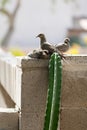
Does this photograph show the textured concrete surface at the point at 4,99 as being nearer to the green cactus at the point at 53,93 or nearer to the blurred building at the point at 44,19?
the green cactus at the point at 53,93

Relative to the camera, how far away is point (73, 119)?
124 inches

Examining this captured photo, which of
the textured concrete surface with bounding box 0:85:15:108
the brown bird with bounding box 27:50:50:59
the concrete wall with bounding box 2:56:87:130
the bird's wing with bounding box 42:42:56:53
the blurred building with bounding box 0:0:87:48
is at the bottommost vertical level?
the textured concrete surface with bounding box 0:85:15:108

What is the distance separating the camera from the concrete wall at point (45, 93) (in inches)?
122

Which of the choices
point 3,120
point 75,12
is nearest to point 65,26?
point 75,12

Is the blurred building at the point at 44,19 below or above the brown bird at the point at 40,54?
above

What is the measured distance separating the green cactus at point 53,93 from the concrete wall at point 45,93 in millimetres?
70

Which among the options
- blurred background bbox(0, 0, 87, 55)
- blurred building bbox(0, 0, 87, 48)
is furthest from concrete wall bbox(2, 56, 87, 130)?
blurred building bbox(0, 0, 87, 48)

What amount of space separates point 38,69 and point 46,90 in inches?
5.0

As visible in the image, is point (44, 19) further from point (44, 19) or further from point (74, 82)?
point (74, 82)

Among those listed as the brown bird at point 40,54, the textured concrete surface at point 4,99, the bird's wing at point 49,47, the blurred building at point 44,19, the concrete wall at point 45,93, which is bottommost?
the textured concrete surface at point 4,99

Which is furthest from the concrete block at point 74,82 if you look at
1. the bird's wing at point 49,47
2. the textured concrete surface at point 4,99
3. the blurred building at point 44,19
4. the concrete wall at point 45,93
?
the blurred building at point 44,19

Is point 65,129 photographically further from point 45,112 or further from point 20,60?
point 20,60

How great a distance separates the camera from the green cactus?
2.93 meters

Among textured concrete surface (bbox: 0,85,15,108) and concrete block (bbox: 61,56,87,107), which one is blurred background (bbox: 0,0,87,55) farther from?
concrete block (bbox: 61,56,87,107)
